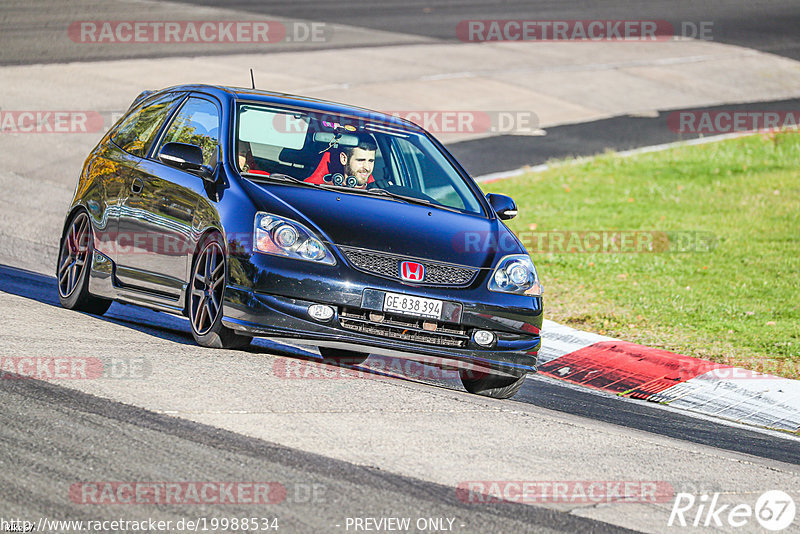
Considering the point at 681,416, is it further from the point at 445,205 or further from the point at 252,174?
the point at 252,174

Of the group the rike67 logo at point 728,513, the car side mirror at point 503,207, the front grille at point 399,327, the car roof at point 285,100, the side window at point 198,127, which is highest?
the car roof at point 285,100

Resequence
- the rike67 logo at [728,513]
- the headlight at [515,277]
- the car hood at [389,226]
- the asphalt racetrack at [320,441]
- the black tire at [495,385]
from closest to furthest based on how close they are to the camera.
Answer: the asphalt racetrack at [320,441] → the rike67 logo at [728,513] → the car hood at [389,226] → the headlight at [515,277] → the black tire at [495,385]

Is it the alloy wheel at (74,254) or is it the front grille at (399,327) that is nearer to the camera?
the front grille at (399,327)

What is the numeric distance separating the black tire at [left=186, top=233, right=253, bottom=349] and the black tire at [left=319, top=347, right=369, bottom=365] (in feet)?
4.12

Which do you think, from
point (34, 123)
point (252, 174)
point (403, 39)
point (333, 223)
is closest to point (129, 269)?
point (252, 174)

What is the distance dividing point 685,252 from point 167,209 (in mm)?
7750

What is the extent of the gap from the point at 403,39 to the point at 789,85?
9.12 m

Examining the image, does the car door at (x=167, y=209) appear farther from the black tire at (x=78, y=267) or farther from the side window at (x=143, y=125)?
the black tire at (x=78, y=267)

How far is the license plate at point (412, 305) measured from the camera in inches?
281

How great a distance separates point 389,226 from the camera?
295 inches

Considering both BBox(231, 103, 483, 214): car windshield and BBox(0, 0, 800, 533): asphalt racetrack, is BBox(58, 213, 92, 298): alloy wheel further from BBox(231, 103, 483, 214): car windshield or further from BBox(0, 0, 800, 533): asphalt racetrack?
BBox(231, 103, 483, 214): car windshield

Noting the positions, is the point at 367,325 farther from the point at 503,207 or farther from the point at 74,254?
the point at 74,254

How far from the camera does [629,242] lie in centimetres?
1448

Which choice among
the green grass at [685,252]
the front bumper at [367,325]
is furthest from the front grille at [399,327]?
the green grass at [685,252]
